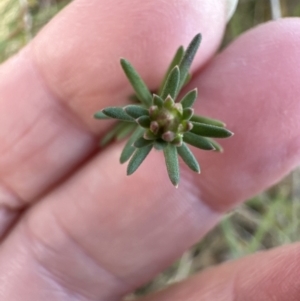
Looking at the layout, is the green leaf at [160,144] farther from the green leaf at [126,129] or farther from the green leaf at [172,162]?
the green leaf at [126,129]

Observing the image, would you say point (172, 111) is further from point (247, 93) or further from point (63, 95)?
point (63, 95)

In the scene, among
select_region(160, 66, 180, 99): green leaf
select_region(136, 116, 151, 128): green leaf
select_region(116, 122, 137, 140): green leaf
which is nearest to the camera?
select_region(136, 116, 151, 128): green leaf

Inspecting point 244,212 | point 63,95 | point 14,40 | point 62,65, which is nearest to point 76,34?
point 62,65

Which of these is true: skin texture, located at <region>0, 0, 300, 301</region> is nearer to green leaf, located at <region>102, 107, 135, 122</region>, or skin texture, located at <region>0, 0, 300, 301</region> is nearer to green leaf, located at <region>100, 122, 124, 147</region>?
green leaf, located at <region>100, 122, 124, 147</region>

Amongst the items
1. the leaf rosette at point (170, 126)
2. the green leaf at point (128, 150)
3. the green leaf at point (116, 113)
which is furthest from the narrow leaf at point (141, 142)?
the green leaf at point (128, 150)

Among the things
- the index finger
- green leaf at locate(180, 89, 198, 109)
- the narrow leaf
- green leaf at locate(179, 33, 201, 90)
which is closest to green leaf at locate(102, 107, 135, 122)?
the narrow leaf

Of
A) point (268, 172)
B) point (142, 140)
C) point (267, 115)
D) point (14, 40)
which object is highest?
point (14, 40)
